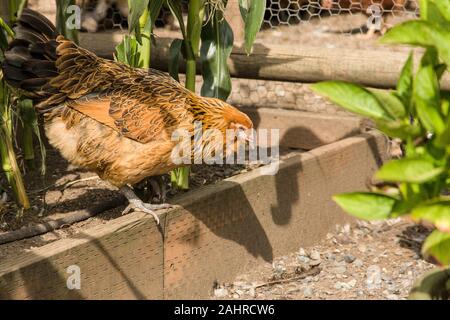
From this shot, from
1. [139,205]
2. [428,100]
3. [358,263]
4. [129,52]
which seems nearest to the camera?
[428,100]

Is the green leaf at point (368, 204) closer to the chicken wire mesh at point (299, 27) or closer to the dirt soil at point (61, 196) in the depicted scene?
the dirt soil at point (61, 196)

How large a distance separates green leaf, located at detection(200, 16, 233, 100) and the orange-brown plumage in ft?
1.38

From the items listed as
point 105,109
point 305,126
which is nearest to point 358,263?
point 305,126

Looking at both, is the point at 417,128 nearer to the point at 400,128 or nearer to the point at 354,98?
the point at 400,128

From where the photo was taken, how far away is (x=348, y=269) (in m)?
3.95

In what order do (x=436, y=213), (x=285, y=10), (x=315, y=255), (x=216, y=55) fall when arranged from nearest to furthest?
(x=436, y=213)
(x=216, y=55)
(x=315, y=255)
(x=285, y=10)

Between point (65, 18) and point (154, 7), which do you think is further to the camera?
point (65, 18)

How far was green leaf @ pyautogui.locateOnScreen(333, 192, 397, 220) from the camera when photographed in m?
2.05

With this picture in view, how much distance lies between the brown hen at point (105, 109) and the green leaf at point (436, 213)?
1.54 metres

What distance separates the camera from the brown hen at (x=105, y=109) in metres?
3.34

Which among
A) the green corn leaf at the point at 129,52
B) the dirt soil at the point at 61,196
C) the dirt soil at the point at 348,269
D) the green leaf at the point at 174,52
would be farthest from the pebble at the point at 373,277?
the green corn leaf at the point at 129,52

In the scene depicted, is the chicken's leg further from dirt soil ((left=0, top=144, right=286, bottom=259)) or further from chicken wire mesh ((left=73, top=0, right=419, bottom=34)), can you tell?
chicken wire mesh ((left=73, top=0, right=419, bottom=34))

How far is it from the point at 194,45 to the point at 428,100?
1.91 meters

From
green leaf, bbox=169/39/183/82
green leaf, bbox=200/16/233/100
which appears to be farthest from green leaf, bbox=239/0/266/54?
green leaf, bbox=169/39/183/82
